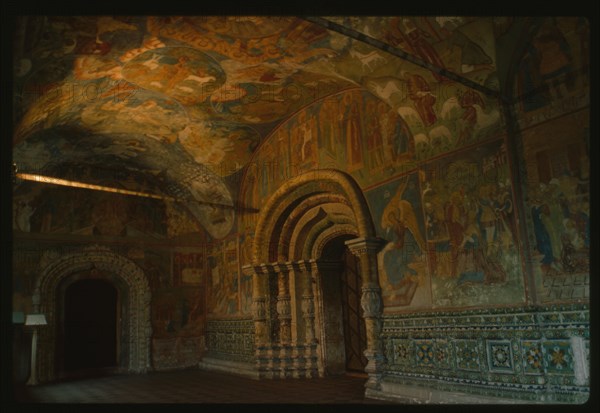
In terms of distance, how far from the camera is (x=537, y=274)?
21.6 ft

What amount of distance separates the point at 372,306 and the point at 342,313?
2.81 metres

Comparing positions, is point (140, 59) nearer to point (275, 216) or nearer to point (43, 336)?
point (275, 216)

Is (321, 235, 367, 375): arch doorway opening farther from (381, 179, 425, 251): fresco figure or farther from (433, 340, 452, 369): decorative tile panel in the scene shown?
(433, 340, 452, 369): decorative tile panel

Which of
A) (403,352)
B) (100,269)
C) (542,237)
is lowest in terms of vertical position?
(403,352)

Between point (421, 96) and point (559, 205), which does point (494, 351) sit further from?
point (421, 96)

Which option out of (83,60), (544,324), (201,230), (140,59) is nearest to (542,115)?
(544,324)

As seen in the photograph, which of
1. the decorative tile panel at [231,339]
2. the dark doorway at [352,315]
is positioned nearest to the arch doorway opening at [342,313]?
the dark doorway at [352,315]

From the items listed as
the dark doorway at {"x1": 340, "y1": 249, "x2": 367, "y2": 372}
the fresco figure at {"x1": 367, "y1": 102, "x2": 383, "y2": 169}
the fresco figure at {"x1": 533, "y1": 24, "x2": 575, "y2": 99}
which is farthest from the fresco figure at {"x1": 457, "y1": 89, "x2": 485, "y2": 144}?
the dark doorway at {"x1": 340, "y1": 249, "x2": 367, "y2": 372}

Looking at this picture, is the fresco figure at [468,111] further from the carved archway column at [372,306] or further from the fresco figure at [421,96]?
the carved archway column at [372,306]

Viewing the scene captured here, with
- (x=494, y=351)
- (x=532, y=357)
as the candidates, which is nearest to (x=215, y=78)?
(x=494, y=351)

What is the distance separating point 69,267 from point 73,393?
4274 mm

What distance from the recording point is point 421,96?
822 centimetres

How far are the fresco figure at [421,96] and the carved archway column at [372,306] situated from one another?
7.29 ft

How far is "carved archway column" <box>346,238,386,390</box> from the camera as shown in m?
8.84
